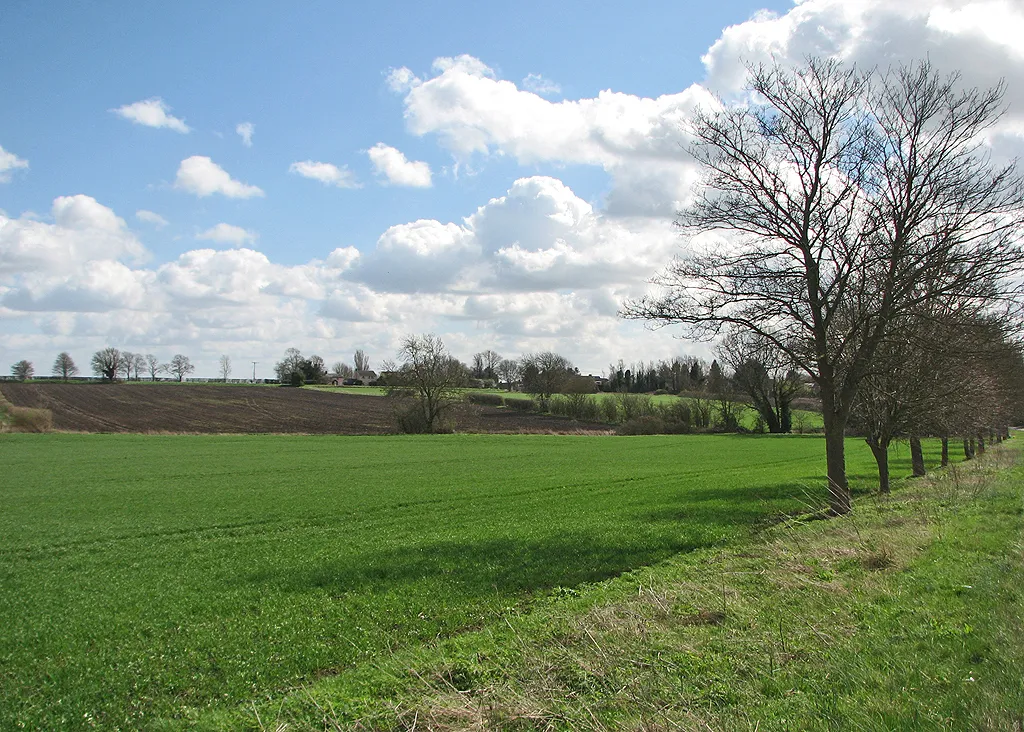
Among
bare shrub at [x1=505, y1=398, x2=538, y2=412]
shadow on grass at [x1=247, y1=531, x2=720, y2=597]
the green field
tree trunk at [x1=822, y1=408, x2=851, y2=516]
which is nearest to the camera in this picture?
the green field

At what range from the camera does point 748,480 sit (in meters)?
32.3

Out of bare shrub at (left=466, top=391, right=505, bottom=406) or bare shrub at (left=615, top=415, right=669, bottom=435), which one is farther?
bare shrub at (left=466, top=391, right=505, bottom=406)

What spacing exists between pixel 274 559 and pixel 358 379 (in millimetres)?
167256

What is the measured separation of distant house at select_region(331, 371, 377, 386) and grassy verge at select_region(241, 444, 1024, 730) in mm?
158704

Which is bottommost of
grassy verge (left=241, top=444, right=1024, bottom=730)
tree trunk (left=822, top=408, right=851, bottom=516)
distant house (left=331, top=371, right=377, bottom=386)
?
grassy verge (left=241, top=444, right=1024, bottom=730)

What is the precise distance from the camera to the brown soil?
7369 centimetres

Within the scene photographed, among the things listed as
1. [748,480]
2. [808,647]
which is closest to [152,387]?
[748,480]

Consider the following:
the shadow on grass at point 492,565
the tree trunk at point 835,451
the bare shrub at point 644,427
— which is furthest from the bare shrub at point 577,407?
the shadow on grass at point 492,565

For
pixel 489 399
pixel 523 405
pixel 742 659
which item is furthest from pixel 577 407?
pixel 742 659

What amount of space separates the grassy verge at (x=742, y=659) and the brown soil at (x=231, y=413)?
66.3 metres

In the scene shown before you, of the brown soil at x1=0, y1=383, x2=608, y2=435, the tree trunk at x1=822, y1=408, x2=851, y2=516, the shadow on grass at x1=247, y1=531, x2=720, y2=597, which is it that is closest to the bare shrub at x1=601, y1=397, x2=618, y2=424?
the brown soil at x1=0, y1=383, x2=608, y2=435

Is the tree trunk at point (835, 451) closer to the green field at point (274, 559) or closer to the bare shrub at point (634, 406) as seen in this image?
the green field at point (274, 559)

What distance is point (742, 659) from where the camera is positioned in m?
7.07

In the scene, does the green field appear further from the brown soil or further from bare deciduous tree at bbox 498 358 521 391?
bare deciduous tree at bbox 498 358 521 391
